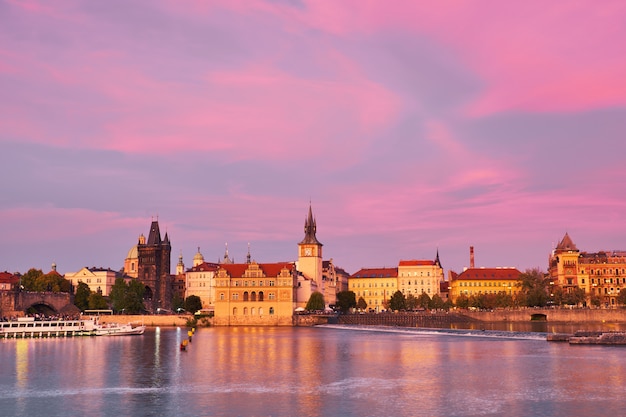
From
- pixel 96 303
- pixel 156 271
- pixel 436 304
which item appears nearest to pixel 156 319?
pixel 96 303

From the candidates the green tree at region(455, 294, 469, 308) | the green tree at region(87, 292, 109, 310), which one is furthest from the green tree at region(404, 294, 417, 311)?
the green tree at region(87, 292, 109, 310)

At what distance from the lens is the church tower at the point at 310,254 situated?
518ft

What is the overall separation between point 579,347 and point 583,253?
128 m

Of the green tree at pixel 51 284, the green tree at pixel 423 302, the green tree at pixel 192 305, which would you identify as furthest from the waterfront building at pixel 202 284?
the green tree at pixel 423 302

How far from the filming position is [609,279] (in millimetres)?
170750

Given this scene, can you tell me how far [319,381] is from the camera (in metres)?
40.9

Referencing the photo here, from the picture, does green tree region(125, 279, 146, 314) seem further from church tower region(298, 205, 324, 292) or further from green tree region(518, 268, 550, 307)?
green tree region(518, 268, 550, 307)

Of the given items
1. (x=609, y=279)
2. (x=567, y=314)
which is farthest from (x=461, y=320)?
(x=609, y=279)

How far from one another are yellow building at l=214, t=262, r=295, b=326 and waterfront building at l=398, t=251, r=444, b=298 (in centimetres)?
6382

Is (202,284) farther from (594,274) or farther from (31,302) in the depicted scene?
(594,274)

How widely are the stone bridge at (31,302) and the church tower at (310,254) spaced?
49.1 meters

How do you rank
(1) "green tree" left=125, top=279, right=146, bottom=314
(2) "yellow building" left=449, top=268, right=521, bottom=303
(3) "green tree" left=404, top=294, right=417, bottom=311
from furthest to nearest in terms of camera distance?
(2) "yellow building" left=449, top=268, right=521, bottom=303 < (3) "green tree" left=404, top=294, right=417, bottom=311 < (1) "green tree" left=125, top=279, right=146, bottom=314

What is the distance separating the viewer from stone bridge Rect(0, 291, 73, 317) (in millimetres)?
128250

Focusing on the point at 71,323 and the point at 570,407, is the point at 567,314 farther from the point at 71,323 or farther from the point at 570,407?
the point at 570,407
